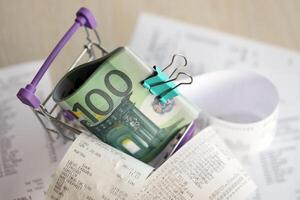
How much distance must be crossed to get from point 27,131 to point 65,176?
6.3 inches

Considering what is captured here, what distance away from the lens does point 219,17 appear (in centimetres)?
63

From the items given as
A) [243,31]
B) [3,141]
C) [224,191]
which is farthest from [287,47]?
[3,141]

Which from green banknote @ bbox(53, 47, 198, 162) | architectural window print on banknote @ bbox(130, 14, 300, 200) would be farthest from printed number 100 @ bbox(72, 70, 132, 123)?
architectural window print on banknote @ bbox(130, 14, 300, 200)

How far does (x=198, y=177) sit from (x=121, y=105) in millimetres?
98

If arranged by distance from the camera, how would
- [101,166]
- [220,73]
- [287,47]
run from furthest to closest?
[287,47], [220,73], [101,166]

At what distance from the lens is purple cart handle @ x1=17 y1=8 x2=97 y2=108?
0.38m

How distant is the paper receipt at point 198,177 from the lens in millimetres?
383

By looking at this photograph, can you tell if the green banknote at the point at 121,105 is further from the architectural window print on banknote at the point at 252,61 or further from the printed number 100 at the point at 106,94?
the architectural window print on banknote at the point at 252,61

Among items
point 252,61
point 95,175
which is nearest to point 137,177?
point 95,175

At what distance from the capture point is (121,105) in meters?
0.39

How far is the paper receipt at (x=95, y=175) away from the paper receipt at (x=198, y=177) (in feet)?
0.05

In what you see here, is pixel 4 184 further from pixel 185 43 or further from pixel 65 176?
pixel 185 43

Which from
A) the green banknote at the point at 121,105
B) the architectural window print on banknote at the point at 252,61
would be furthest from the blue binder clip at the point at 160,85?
the architectural window print on banknote at the point at 252,61

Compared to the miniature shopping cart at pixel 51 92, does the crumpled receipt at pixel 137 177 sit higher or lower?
lower
